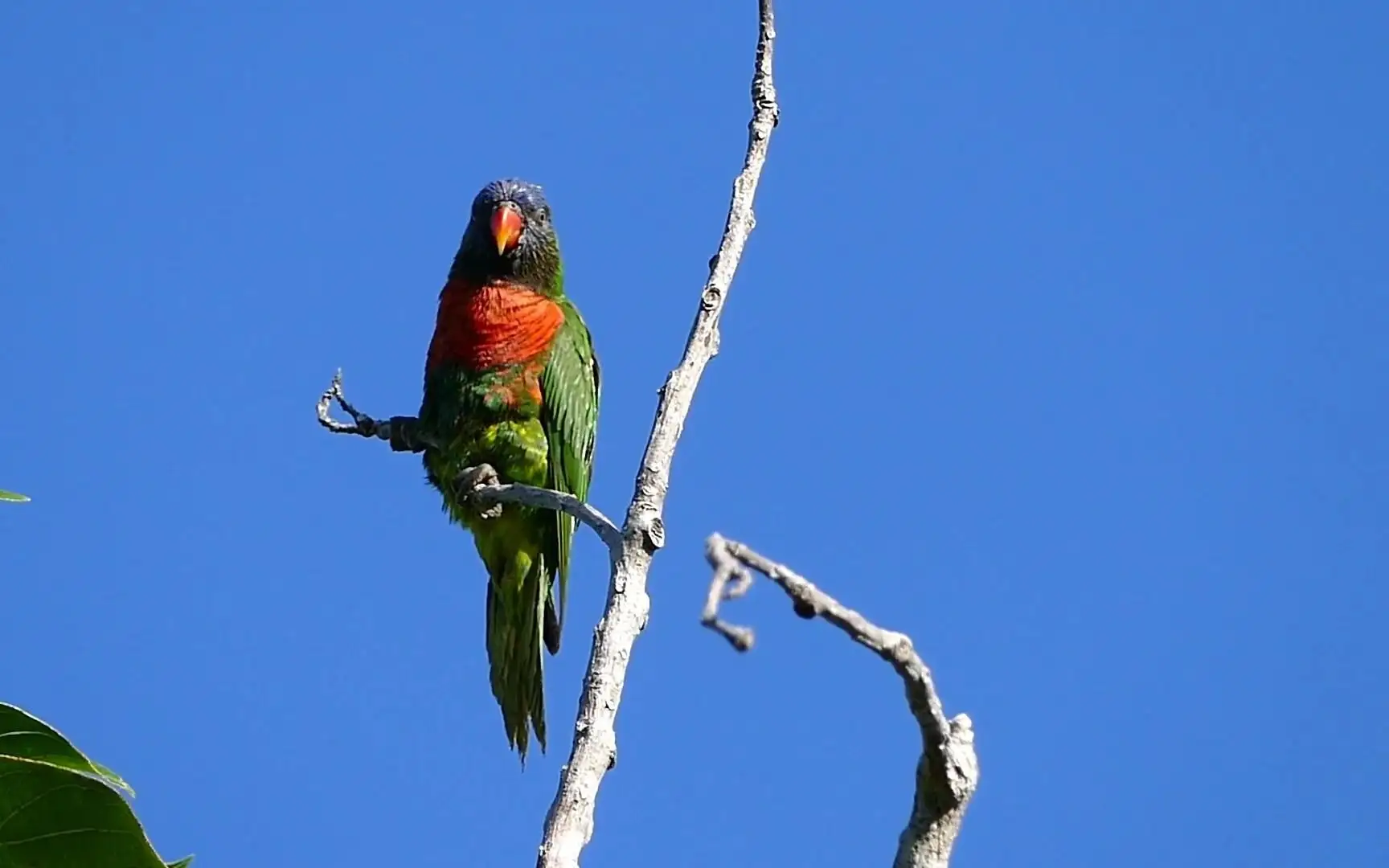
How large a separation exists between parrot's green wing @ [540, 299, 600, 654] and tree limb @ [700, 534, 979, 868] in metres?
4.37

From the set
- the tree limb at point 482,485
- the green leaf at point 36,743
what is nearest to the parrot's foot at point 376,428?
the tree limb at point 482,485

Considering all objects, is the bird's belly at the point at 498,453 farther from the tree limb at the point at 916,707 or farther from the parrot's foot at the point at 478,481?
the tree limb at the point at 916,707

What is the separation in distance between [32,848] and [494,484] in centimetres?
438

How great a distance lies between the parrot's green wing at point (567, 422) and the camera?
671cm

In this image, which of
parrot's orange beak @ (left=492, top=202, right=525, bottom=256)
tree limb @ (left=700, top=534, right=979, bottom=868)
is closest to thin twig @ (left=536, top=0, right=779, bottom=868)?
tree limb @ (left=700, top=534, right=979, bottom=868)

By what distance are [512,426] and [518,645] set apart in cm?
104

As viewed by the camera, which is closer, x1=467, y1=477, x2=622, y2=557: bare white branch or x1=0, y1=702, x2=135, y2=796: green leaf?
x1=0, y1=702, x2=135, y2=796: green leaf

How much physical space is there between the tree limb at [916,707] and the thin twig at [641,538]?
756 millimetres

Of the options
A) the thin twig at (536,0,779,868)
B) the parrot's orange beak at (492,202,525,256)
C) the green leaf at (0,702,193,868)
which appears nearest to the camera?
the green leaf at (0,702,193,868)

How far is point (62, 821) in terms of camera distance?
217 cm

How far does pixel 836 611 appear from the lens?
2189 millimetres

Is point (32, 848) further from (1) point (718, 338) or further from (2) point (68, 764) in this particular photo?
(1) point (718, 338)

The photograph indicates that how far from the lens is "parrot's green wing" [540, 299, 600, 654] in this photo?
6715 mm

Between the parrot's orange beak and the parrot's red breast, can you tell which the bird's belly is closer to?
the parrot's red breast
